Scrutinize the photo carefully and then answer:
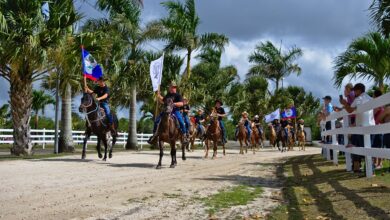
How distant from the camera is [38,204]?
23.1 ft

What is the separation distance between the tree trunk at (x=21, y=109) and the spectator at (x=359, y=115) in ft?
41.8

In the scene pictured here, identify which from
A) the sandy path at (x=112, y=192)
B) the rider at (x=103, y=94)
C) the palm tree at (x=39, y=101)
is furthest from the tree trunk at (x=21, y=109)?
the palm tree at (x=39, y=101)

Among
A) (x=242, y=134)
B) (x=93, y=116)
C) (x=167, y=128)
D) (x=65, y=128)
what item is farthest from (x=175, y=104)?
(x=242, y=134)

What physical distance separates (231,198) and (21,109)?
506 inches

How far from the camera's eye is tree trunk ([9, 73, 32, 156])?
18297mm

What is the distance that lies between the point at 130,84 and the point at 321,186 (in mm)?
21757

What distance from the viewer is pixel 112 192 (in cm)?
841

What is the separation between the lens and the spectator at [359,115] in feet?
31.5

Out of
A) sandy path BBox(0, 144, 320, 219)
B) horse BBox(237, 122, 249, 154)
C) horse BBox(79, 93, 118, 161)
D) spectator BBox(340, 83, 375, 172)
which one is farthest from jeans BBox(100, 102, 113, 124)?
horse BBox(237, 122, 249, 154)

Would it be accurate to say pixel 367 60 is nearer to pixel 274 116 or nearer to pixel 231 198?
pixel 231 198

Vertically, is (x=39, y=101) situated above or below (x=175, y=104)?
above

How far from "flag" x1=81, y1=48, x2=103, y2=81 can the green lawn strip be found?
376 inches

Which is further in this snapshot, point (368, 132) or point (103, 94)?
point (103, 94)

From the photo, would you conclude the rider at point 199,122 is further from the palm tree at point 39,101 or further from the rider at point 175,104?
the palm tree at point 39,101
